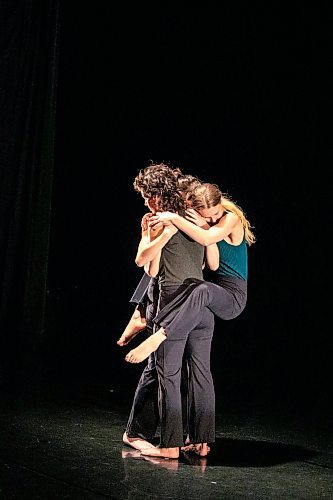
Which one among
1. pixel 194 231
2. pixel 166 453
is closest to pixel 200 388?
pixel 166 453

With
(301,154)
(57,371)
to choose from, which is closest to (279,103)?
(301,154)

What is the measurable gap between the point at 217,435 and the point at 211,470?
691 millimetres

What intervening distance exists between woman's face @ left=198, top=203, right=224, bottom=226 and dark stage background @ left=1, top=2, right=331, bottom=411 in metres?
1.48

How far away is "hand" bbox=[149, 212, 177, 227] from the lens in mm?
3223

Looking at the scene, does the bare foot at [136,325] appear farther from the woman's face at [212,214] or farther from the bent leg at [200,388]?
the woman's face at [212,214]

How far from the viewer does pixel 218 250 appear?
338 centimetres

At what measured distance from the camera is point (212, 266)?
3375mm

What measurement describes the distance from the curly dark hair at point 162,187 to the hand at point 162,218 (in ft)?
0.21

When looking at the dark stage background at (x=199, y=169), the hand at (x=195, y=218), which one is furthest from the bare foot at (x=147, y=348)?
the dark stage background at (x=199, y=169)

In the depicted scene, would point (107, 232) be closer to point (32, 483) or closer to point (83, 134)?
point (83, 134)

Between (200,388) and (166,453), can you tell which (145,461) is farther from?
(200,388)

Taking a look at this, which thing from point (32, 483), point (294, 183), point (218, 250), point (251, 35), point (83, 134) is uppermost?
point (251, 35)

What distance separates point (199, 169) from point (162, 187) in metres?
1.92

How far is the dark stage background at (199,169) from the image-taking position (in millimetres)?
4801
